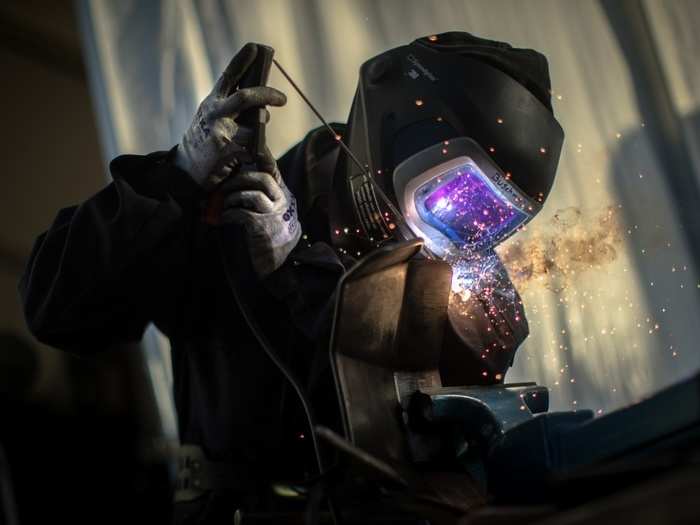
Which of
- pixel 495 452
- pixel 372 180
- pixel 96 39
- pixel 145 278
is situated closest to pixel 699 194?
pixel 372 180

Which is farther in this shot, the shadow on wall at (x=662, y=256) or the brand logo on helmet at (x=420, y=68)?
the shadow on wall at (x=662, y=256)

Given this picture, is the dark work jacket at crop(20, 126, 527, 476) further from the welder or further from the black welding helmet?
the black welding helmet

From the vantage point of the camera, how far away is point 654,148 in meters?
1.69

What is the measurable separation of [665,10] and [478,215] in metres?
0.84

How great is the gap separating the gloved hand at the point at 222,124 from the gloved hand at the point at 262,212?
0.04 meters

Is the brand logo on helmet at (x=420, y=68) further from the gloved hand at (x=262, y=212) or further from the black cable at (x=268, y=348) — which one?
the black cable at (x=268, y=348)

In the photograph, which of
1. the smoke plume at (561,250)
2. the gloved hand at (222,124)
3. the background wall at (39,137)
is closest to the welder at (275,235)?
the gloved hand at (222,124)

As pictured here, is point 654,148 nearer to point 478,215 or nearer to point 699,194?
point 699,194

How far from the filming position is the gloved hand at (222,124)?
1.04 metres

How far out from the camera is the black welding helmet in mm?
1149

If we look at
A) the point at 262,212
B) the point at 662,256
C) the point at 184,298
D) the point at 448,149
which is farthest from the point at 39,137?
the point at 662,256

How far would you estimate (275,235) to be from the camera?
109cm

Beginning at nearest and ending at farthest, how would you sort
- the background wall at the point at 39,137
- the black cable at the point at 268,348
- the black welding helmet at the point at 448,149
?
the black cable at the point at 268,348 → the black welding helmet at the point at 448,149 → the background wall at the point at 39,137

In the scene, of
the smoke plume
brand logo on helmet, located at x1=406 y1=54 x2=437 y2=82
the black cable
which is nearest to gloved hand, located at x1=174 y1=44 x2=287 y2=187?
the black cable
